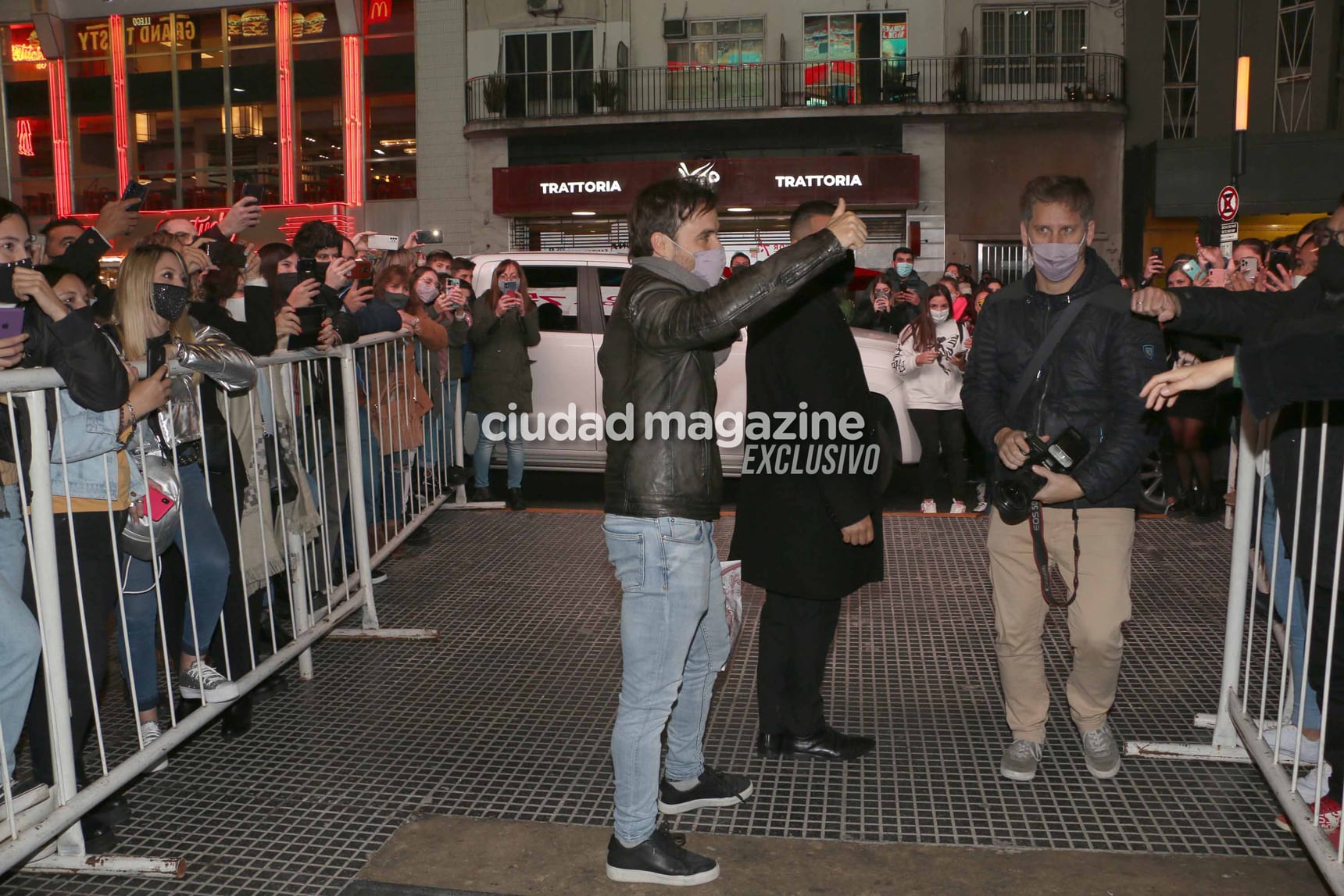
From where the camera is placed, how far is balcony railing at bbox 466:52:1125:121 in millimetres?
23453

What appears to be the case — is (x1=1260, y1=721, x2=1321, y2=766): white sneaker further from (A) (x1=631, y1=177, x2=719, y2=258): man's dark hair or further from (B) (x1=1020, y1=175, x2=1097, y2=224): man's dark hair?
(A) (x1=631, y1=177, x2=719, y2=258): man's dark hair

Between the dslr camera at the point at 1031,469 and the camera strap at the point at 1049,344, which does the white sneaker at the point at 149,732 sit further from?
the camera strap at the point at 1049,344

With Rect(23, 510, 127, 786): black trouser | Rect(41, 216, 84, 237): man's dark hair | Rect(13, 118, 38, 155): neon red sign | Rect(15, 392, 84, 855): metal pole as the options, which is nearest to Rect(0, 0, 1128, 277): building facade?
Rect(13, 118, 38, 155): neon red sign

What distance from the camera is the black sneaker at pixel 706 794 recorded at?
3.73m

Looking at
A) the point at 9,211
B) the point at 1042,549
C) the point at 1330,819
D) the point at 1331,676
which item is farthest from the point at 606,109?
the point at 1330,819

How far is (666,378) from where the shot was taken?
3203 mm

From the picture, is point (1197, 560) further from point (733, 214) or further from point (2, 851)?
point (733, 214)

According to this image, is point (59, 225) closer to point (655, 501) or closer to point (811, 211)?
point (811, 211)

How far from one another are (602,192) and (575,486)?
15.8m

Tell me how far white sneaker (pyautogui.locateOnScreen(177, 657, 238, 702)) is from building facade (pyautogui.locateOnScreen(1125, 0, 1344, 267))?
2233 cm

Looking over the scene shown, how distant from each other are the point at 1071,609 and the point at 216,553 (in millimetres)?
3125

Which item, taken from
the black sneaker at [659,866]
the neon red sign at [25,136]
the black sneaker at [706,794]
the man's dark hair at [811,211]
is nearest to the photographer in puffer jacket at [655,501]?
the black sneaker at [659,866]

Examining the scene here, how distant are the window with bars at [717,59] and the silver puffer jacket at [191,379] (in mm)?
21505

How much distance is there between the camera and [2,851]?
2.98m
